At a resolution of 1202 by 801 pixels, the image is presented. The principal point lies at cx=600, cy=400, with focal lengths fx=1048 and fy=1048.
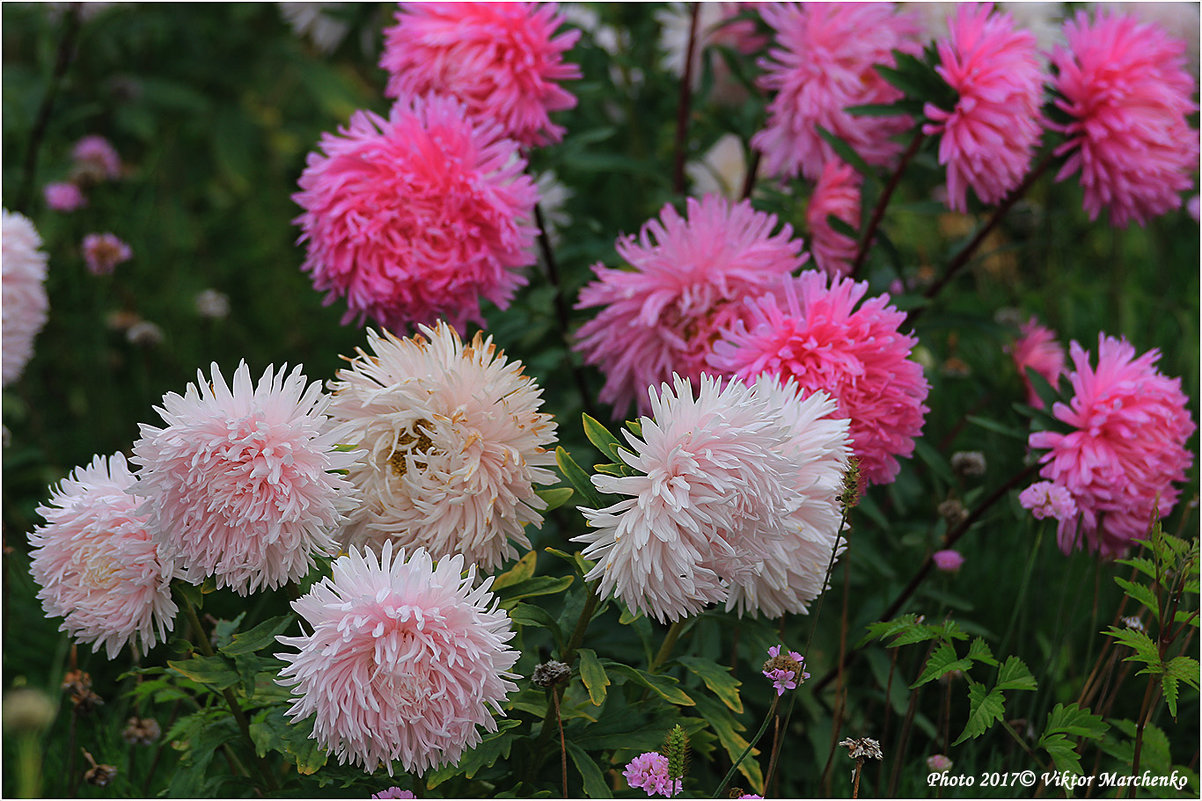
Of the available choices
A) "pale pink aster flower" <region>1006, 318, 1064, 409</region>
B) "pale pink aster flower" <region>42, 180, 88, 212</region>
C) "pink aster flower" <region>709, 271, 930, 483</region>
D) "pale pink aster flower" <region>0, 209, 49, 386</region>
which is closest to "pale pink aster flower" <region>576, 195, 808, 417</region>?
"pink aster flower" <region>709, 271, 930, 483</region>

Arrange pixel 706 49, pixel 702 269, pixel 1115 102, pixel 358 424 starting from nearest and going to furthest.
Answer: pixel 358 424 < pixel 702 269 < pixel 1115 102 < pixel 706 49

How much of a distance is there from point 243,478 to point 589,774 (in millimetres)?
518

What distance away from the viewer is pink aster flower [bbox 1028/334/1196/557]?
149 cm

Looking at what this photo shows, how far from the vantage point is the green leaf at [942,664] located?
3.92 feet

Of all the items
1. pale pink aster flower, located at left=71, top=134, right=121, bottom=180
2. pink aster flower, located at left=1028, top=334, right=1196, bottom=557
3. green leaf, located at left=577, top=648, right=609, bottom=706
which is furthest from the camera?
pale pink aster flower, located at left=71, top=134, right=121, bottom=180

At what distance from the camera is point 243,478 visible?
3.44 ft

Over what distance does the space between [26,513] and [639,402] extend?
1489 millimetres

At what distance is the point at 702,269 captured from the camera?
60.4 inches

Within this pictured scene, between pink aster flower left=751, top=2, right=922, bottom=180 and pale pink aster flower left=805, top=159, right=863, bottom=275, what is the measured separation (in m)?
0.07

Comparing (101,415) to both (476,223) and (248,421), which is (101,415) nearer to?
(476,223)

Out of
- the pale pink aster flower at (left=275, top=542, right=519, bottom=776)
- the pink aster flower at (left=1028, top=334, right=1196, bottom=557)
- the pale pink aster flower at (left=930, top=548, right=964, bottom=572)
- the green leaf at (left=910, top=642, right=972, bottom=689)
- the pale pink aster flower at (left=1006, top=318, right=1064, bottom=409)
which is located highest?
the pale pink aster flower at (left=1006, top=318, right=1064, bottom=409)

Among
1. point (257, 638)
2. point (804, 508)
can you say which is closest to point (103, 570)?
point (257, 638)

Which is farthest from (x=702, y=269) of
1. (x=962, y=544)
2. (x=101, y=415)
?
(x=101, y=415)

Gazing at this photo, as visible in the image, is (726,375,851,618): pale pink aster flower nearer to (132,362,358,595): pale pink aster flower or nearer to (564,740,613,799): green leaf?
(564,740,613,799): green leaf
